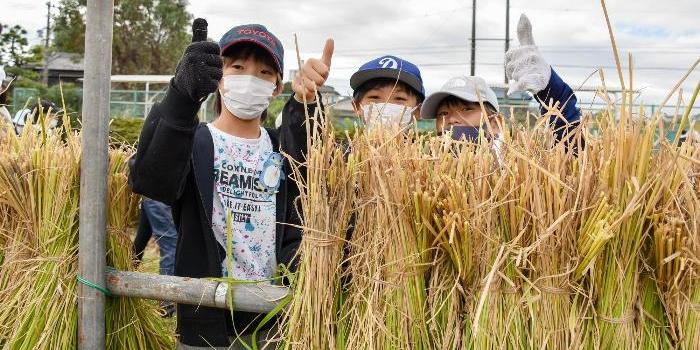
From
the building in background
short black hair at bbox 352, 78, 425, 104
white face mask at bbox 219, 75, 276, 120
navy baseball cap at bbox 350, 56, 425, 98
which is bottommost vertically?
white face mask at bbox 219, 75, 276, 120

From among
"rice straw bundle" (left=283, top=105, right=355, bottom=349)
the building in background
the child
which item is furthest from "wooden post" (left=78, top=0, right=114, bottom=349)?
the building in background

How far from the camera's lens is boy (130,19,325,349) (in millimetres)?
1760

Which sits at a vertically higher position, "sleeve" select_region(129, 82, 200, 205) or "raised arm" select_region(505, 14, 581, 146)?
"raised arm" select_region(505, 14, 581, 146)

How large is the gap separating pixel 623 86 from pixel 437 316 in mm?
641

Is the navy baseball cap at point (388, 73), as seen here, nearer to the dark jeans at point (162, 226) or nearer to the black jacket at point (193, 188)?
the black jacket at point (193, 188)

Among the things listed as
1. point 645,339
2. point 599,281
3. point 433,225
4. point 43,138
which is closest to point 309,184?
point 433,225

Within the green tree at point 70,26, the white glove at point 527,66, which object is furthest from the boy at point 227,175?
the green tree at point 70,26

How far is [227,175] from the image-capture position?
2.02m

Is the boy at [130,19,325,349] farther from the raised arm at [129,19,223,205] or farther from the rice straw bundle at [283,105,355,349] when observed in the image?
the rice straw bundle at [283,105,355,349]

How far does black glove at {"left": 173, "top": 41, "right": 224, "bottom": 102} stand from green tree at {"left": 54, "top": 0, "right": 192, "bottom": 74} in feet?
100

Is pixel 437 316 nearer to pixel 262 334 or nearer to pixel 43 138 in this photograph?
pixel 262 334

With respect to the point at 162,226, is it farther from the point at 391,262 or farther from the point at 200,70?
the point at 391,262

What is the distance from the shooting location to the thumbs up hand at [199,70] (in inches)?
64.6

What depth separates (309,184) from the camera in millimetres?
1512
